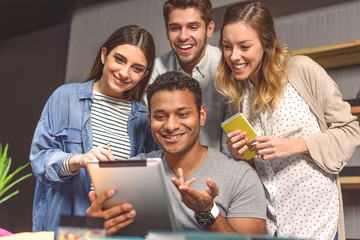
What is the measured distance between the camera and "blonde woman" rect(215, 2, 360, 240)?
1.59 m

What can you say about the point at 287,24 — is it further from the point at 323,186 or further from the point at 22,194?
the point at 22,194

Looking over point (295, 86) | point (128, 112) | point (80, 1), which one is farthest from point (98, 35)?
point (295, 86)

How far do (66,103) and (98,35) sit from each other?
220 cm

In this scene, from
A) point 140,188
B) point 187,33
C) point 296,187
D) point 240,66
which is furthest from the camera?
point 187,33

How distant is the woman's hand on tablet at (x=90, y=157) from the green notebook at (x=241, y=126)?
504 millimetres

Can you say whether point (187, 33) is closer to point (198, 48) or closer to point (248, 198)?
point (198, 48)

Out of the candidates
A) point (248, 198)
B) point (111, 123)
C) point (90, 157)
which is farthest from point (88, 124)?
point (248, 198)

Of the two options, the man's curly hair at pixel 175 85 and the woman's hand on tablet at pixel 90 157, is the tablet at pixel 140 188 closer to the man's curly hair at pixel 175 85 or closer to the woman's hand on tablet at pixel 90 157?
the woman's hand on tablet at pixel 90 157

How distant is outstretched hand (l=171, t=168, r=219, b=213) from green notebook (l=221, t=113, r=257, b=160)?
0.45 meters

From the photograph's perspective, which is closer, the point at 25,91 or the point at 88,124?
the point at 88,124

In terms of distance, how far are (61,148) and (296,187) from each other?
3.63 ft

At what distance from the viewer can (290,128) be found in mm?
1685

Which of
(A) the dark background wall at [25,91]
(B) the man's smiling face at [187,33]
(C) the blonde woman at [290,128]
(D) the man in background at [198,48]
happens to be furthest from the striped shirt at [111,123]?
(A) the dark background wall at [25,91]

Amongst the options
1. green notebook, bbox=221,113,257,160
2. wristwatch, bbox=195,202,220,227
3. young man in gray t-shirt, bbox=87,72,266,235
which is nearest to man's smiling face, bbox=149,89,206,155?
young man in gray t-shirt, bbox=87,72,266,235
